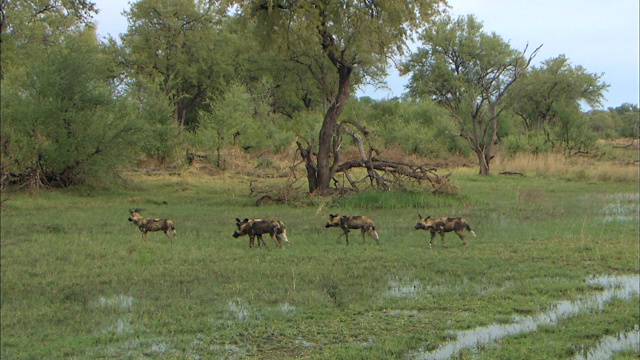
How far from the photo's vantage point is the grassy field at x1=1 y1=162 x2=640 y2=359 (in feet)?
22.5

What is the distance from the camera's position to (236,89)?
35.3m

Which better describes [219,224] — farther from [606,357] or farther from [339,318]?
[606,357]

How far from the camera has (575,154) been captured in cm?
3797

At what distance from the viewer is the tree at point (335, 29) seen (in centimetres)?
2011

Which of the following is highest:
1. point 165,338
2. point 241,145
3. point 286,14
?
point 286,14

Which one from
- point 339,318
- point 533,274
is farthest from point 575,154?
point 339,318

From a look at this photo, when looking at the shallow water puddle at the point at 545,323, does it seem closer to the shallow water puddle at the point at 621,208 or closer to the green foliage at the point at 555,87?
the shallow water puddle at the point at 621,208

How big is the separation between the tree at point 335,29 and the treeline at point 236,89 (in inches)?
2.3

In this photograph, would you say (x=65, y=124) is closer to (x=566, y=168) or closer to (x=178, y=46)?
(x=566, y=168)

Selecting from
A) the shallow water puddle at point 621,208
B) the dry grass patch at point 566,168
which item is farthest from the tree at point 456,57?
the shallow water puddle at point 621,208

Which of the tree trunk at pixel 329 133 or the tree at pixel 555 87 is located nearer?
the tree trunk at pixel 329 133

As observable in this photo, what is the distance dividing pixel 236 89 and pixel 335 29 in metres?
15.7

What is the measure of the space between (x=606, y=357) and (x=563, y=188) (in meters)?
18.7

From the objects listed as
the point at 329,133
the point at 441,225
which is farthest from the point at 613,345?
the point at 329,133
